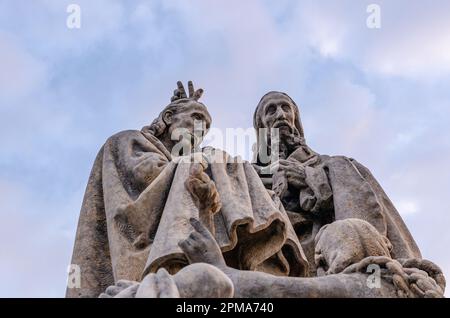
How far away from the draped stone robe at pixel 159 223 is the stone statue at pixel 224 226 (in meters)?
0.01

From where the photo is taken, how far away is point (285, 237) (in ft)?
31.1

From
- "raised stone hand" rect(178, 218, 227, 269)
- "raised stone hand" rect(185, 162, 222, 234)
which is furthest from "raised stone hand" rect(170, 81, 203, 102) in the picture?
"raised stone hand" rect(178, 218, 227, 269)

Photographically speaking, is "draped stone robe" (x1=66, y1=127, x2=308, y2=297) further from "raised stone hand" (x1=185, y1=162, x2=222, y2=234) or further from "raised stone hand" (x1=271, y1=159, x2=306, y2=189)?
"raised stone hand" (x1=271, y1=159, x2=306, y2=189)

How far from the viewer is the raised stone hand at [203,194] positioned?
8773 mm

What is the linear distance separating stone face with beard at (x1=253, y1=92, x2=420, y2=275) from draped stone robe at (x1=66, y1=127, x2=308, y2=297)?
817 mm

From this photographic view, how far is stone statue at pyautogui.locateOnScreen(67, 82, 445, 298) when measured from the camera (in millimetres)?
8297

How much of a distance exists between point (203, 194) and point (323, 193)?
271 centimetres

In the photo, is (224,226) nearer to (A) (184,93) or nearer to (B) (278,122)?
(A) (184,93)

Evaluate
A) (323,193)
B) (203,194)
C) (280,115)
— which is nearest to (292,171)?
(323,193)

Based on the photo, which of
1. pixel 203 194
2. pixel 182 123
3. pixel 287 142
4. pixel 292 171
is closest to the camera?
pixel 203 194

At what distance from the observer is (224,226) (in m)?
9.27

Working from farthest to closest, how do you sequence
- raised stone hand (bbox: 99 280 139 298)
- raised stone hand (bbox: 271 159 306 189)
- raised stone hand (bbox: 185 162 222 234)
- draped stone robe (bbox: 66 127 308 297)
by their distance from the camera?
raised stone hand (bbox: 271 159 306 189) < draped stone robe (bbox: 66 127 308 297) < raised stone hand (bbox: 185 162 222 234) < raised stone hand (bbox: 99 280 139 298)
